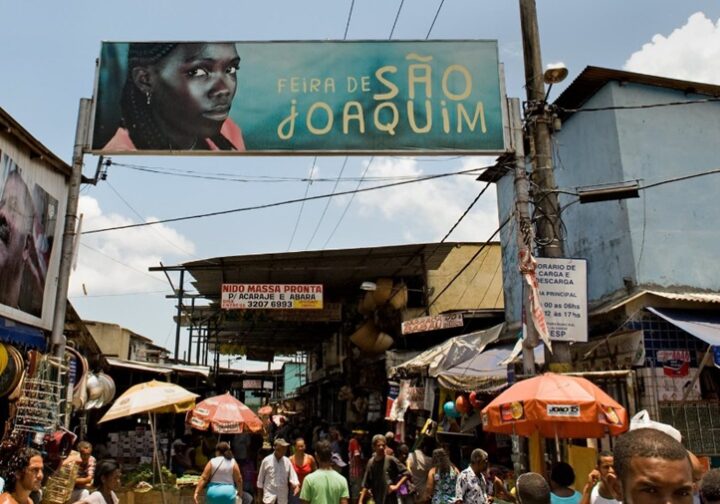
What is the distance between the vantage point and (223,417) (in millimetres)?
11359

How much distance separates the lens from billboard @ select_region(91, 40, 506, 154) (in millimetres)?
10070

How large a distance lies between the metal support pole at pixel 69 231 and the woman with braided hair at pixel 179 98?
0.45 metres

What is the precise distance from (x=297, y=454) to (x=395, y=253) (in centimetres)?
720

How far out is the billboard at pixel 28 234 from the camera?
9195 millimetres

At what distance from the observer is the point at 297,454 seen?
34.0 feet

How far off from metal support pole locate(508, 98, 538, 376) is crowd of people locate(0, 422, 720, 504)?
4.80 feet

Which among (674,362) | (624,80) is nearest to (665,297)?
(674,362)

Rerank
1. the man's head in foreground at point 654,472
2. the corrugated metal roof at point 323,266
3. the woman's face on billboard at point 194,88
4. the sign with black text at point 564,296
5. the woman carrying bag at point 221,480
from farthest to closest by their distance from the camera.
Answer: the corrugated metal roof at point 323,266
the woman's face on billboard at point 194,88
the woman carrying bag at point 221,480
the sign with black text at point 564,296
the man's head in foreground at point 654,472

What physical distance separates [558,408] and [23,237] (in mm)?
8378

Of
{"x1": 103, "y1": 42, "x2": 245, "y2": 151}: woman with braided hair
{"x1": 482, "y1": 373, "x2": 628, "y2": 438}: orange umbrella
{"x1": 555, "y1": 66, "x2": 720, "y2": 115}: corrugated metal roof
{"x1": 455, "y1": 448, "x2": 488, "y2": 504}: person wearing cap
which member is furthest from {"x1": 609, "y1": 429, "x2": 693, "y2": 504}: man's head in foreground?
{"x1": 555, "y1": 66, "x2": 720, "y2": 115}: corrugated metal roof

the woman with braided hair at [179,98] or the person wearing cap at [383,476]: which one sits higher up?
the woman with braided hair at [179,98]

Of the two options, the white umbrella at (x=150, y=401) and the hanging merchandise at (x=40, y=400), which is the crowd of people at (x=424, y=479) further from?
the white umbrella at (x=150, y=401)

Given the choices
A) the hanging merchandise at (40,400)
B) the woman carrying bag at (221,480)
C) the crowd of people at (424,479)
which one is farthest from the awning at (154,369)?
the woman carrying bag at (221,480)

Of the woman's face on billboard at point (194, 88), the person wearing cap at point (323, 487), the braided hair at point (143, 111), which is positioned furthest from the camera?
the woman's face on billboard at point (194, 88)
